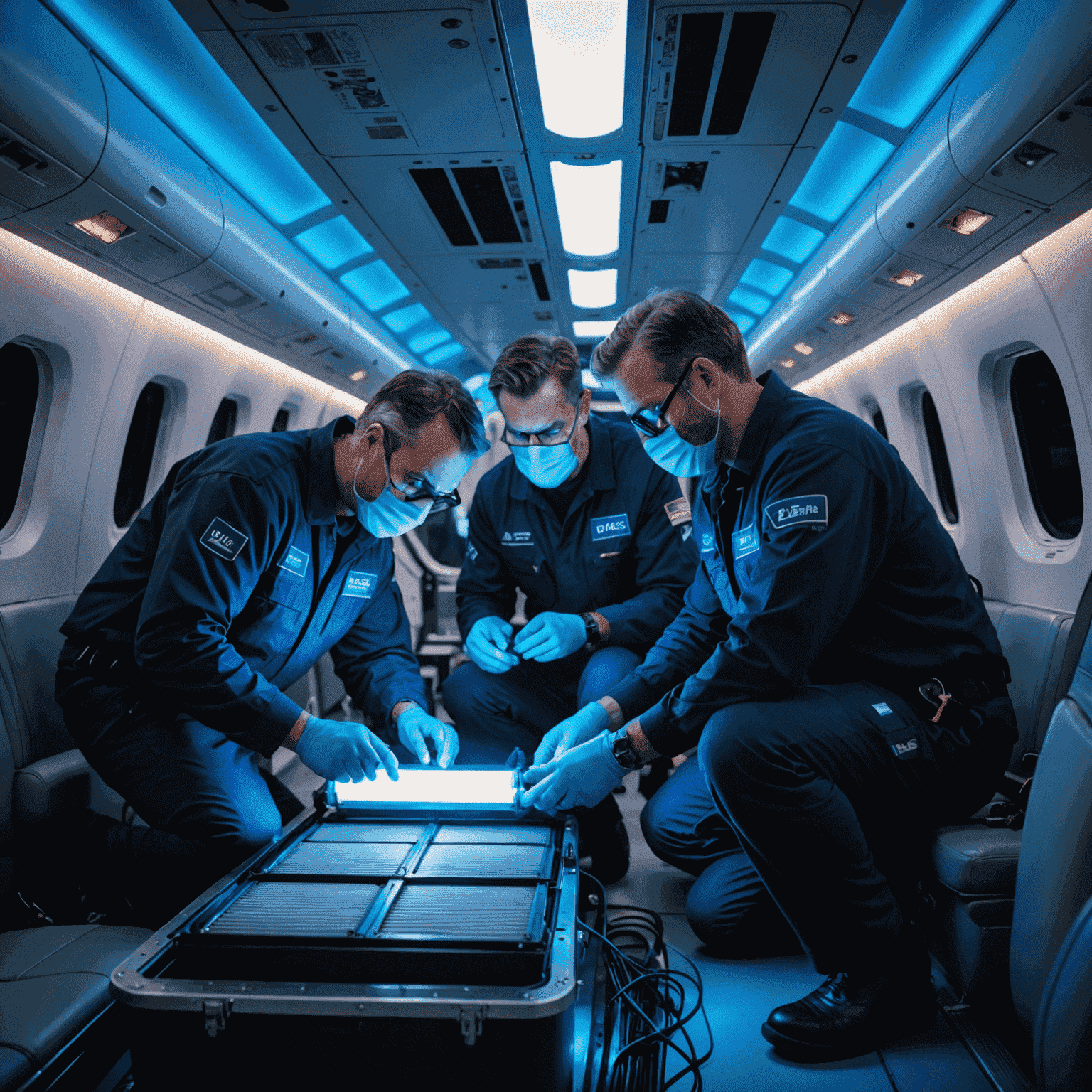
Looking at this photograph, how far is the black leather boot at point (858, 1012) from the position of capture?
6.44 feet

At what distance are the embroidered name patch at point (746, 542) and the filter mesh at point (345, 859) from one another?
1358 mm

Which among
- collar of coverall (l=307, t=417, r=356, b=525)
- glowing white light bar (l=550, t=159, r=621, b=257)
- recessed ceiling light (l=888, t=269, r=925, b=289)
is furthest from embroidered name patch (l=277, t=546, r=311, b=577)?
recessed ceiling light (l=888, t=269, r=925, b=289)

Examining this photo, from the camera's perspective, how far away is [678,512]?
3537mm

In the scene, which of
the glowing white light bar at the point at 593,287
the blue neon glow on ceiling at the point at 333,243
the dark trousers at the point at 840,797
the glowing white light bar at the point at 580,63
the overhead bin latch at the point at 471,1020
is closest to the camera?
the overhead bin latch at the point at 471,1020

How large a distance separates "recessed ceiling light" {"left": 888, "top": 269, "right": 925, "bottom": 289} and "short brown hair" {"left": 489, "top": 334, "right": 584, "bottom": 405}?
1.74m

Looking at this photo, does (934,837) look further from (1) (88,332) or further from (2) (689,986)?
(1) (88,332)

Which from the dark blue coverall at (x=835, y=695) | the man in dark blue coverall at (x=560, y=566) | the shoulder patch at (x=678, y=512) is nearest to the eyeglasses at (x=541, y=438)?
the man in dark blue coverall at (x=560, y=566)

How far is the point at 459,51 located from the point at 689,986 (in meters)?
3.01

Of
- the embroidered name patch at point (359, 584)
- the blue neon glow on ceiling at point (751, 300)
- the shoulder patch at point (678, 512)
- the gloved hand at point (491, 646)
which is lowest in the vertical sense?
the gloved hand at point (491, 646)

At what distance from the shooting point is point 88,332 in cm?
373

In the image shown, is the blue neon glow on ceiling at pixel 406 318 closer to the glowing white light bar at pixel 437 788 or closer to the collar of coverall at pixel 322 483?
the collar of coverall at pixel 322 483

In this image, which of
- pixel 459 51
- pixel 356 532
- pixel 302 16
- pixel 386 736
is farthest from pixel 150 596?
pixel 459 51

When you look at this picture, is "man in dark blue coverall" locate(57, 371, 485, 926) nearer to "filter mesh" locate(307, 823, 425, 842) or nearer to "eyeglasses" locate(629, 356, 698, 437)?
"filter mesh" locate(307, 823, 425, 842)

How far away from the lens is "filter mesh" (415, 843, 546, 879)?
1.98 meters
